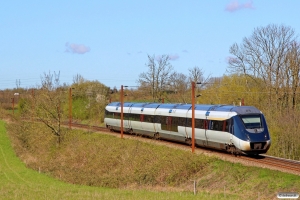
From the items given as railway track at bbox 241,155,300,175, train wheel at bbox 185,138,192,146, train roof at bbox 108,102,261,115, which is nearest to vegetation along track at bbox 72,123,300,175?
railway track at bbox 241,155,300,175

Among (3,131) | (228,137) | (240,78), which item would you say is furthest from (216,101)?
(3,131)

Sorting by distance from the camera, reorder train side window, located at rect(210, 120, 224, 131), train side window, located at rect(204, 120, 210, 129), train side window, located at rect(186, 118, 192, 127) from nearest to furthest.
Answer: train side window, located at rect(210, 120, 224, 131) → train side window, located at rect(204, 120, 210, 129) → train side window, located at rect(186, 118, 192, 127)

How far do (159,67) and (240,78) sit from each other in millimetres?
21804

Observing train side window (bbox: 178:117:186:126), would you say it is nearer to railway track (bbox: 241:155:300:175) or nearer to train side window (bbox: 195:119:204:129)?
train side window (bbox: 195:119:204:129)

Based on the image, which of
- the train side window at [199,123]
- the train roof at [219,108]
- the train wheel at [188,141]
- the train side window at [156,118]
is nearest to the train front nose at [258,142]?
the train roof at [219,108]

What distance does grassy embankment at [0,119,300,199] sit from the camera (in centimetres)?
2412

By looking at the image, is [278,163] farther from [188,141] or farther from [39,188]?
[39,188]

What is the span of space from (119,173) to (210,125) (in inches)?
346

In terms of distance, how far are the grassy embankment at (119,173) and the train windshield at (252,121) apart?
2.54 metres

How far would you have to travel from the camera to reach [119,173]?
118 ft

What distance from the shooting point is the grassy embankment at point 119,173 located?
79.2ft

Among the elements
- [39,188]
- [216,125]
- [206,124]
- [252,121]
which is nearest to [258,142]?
[252,121]

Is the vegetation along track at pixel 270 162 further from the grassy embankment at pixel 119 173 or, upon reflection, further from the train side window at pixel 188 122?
the train side window at pixel 188 122

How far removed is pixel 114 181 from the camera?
3319cm
